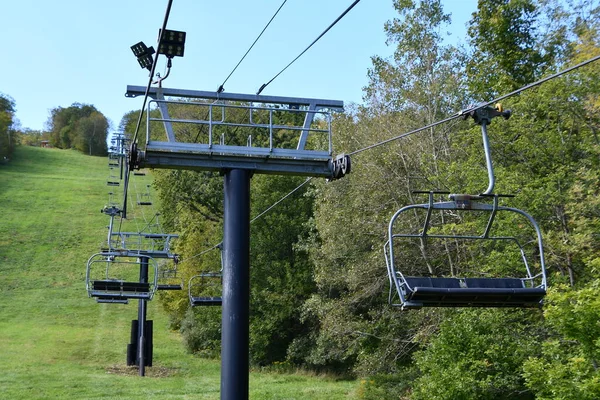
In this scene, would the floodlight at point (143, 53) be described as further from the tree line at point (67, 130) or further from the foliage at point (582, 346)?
the tree line at point (67, 130)

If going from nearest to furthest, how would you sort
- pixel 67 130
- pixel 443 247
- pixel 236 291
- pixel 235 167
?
pixel 236 291
pixel 235 167
pixel 443 247
pixel 67 130

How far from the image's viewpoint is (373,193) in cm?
2228

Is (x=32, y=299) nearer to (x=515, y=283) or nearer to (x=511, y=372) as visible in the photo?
(x=511, y=372)

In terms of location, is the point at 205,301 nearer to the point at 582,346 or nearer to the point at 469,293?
the point at 582,346

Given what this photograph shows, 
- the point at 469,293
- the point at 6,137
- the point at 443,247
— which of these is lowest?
the point at 469,293

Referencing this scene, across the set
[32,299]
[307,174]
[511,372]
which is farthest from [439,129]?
[32,299]

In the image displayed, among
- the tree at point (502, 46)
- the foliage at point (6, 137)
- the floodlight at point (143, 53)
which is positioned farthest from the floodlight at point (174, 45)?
the foliage at point (6, 137)

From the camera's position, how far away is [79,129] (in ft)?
348

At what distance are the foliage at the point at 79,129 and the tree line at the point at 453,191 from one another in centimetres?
7502

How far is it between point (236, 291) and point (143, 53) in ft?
15.1

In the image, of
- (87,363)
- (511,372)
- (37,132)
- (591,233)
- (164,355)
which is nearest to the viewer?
(591,233)

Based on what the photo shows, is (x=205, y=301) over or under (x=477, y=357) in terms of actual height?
over

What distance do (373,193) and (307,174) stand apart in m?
11.4

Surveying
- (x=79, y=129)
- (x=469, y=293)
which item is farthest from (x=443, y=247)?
(x=79, y=129)
